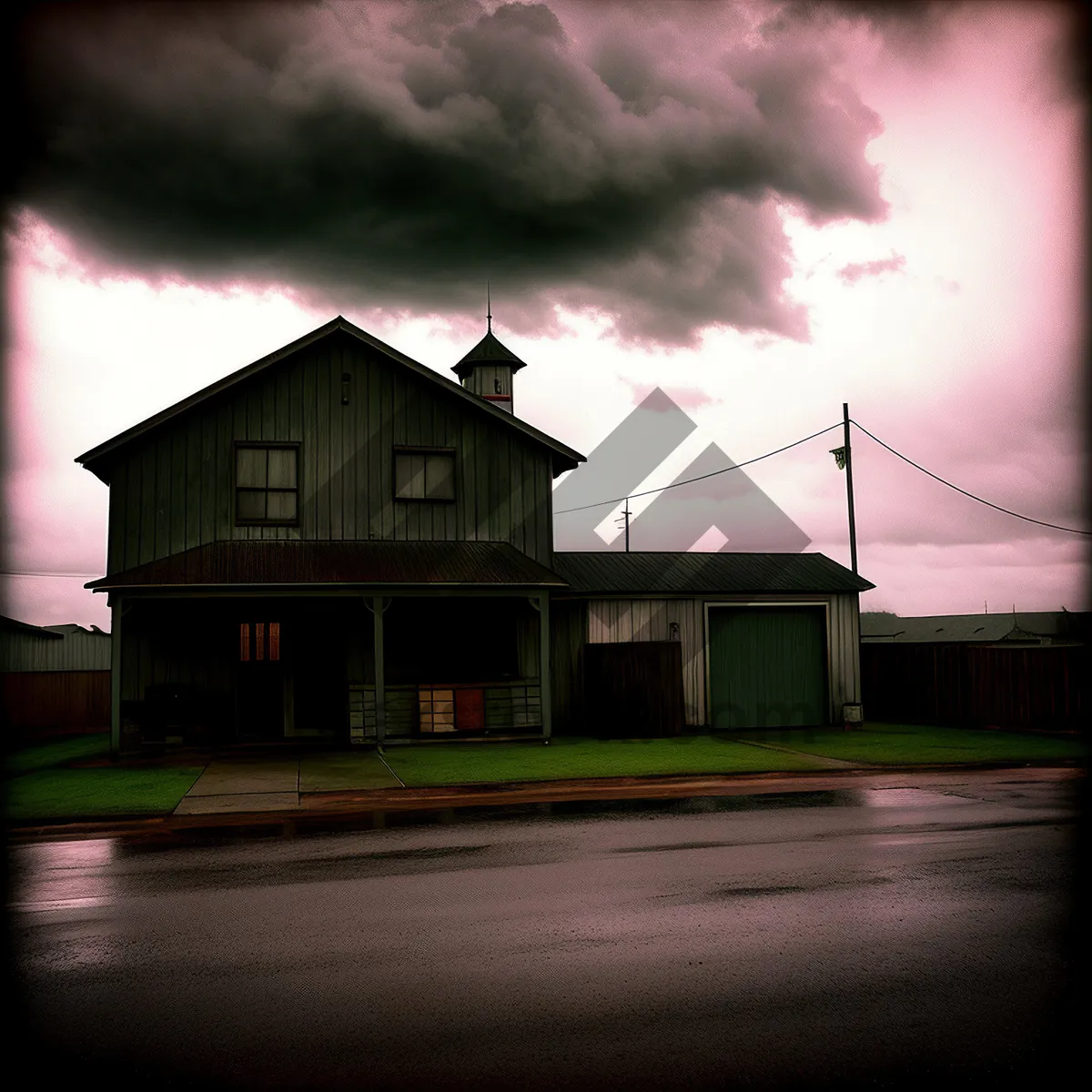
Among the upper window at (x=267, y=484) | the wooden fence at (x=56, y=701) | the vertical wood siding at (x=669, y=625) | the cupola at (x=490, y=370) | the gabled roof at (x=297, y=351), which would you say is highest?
the cupola at (x=490, y=370)

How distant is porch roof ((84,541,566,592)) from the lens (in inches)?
694

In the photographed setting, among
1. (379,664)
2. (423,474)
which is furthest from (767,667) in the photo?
(379,664)

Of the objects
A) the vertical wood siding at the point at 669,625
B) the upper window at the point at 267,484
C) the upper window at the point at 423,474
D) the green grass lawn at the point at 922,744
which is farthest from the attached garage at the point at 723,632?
the upper window at the point at 267,484

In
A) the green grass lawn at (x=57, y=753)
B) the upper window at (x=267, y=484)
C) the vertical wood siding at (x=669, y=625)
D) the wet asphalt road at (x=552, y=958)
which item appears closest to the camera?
the wet asphalt road at (x=552, y=958)

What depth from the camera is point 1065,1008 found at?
5121 millimetres

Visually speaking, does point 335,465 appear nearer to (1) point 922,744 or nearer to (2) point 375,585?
(2) point 375,585

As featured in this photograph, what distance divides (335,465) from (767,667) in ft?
35.6

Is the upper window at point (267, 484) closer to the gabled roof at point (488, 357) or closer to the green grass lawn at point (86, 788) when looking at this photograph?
the green grass lawn at point (86, 788)

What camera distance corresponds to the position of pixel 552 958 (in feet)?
19.7

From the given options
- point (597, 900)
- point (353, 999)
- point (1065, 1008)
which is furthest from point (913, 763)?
point (353, 999)

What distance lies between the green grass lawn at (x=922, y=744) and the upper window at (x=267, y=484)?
35.0 feet

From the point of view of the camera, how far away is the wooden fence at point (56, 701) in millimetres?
25844

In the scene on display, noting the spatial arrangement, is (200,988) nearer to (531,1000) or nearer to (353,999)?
(353,999)

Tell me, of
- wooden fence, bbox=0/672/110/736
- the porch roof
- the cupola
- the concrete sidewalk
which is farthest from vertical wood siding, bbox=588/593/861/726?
wooden fence, bbox=0/672/110/736
